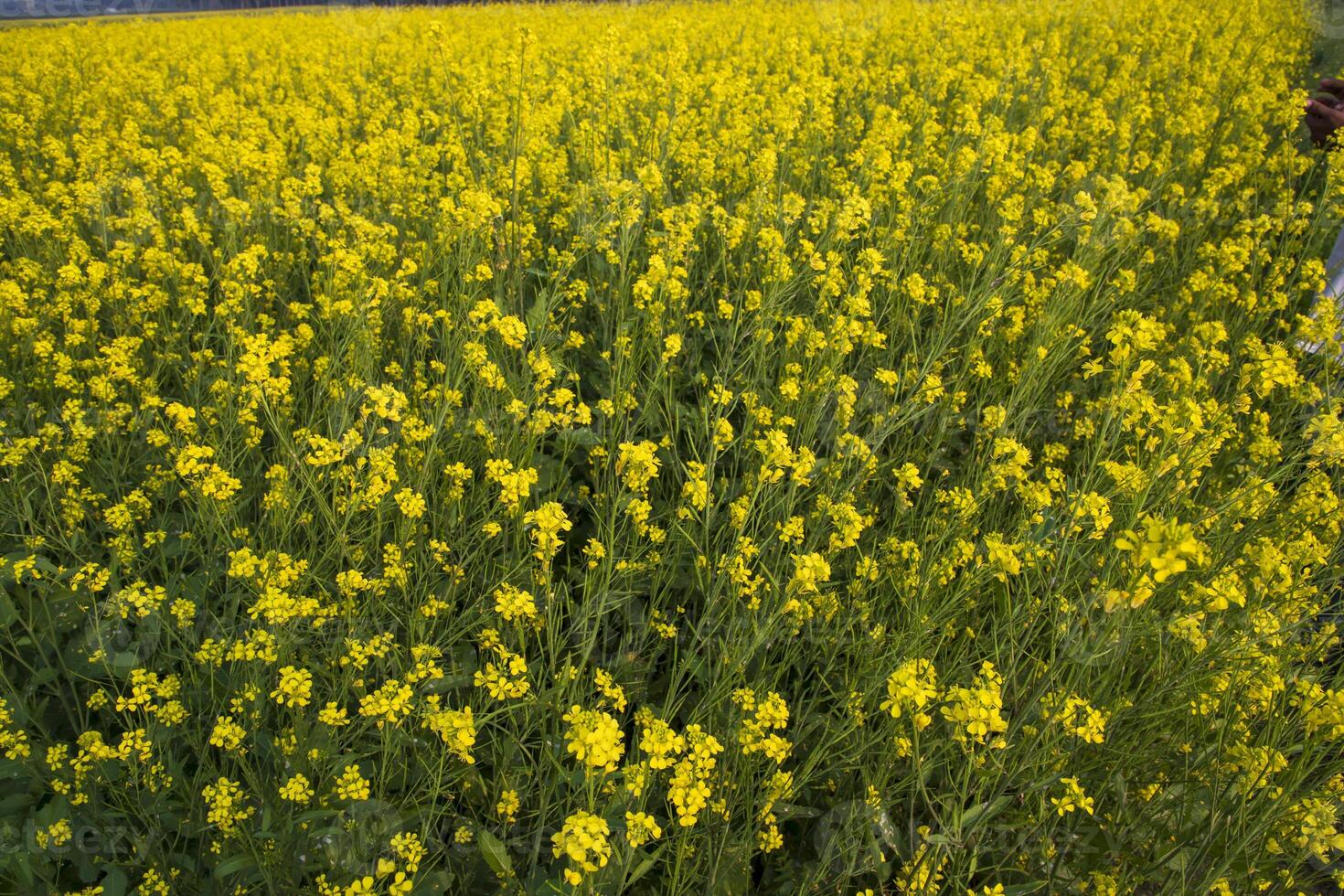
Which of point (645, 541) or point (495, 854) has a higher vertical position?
point (645, 541)

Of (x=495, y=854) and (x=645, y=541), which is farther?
(x=645, y=541)

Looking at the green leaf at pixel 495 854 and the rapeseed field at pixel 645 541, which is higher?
the rapeseed field at pixel 645 541

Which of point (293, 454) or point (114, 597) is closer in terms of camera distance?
point (114, 597)

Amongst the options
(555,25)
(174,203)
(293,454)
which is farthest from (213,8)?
(293,454)

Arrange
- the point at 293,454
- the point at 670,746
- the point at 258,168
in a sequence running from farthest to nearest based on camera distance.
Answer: the point at 258,168 < the point at 293,454 < the point at 670,746

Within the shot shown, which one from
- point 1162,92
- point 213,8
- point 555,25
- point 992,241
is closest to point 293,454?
point 992,241

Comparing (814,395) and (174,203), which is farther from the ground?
(174,203)

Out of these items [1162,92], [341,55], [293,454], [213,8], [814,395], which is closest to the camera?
[293,454]

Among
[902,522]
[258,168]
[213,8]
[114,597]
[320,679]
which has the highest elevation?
[213,8]

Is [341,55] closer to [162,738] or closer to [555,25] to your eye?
[555,25]

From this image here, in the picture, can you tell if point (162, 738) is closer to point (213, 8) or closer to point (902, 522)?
point (902, 522)

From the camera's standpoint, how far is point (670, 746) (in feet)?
4.42

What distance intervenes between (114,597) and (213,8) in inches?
855

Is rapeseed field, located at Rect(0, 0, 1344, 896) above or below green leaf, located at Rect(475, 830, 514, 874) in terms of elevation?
above
